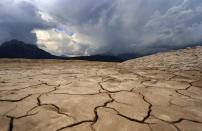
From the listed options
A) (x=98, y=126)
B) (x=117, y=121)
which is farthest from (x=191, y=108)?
(x=98, y=126)

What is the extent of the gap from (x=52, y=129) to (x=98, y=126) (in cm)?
28

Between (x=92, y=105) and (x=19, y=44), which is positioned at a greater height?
(x=19, y=44)

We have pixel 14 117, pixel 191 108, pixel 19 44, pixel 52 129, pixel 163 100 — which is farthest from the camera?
pixel 19 44

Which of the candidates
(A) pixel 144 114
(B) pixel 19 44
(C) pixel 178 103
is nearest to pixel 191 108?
(C) pixel 178 103

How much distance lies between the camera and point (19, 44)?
3605 inches

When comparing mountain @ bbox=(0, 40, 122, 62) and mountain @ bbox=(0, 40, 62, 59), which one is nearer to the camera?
mountain @ bbox=(0, 40, 122, 62)

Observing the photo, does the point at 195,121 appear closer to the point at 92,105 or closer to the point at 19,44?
the point at 92,105

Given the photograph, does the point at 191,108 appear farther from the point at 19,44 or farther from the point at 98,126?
the point at 19,44

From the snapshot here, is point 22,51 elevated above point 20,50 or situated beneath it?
situated beneath

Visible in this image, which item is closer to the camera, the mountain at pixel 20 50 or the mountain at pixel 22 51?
the mountain at pixel 22 51

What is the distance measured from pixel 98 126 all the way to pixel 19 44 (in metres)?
121

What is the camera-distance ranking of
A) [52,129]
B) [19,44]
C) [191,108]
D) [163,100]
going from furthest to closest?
1. [19,44]
2. [163,100]
3. [191,108]
4. [52,129]

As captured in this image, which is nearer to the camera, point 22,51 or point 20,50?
point 20,50

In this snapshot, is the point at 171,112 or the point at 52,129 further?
the point at 171,112
